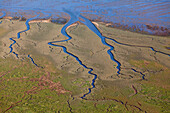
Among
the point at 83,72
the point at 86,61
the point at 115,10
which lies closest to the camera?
the point at 83,72

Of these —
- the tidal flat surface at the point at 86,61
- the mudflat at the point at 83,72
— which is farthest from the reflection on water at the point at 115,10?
the mudflat at the point at 83,72

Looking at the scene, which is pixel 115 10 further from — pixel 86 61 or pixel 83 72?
pixel 83 72

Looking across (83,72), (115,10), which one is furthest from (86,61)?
(115,10)

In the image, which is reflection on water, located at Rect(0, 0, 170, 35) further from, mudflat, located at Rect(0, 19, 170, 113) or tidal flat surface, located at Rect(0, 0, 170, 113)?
mudflat, located at Rect(0, 19, 170, 113)

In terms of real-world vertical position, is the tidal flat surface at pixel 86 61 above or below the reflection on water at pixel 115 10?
below

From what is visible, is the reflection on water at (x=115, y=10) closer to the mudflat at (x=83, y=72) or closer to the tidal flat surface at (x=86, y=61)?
the tidal flat surface at (x=86, y=61)

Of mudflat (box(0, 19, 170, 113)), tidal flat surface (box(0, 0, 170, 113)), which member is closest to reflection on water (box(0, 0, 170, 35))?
tidal flat surface (box(0, 0, 170, 113))

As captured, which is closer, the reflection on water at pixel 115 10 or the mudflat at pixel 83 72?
the mudflat at pixel 83 72
